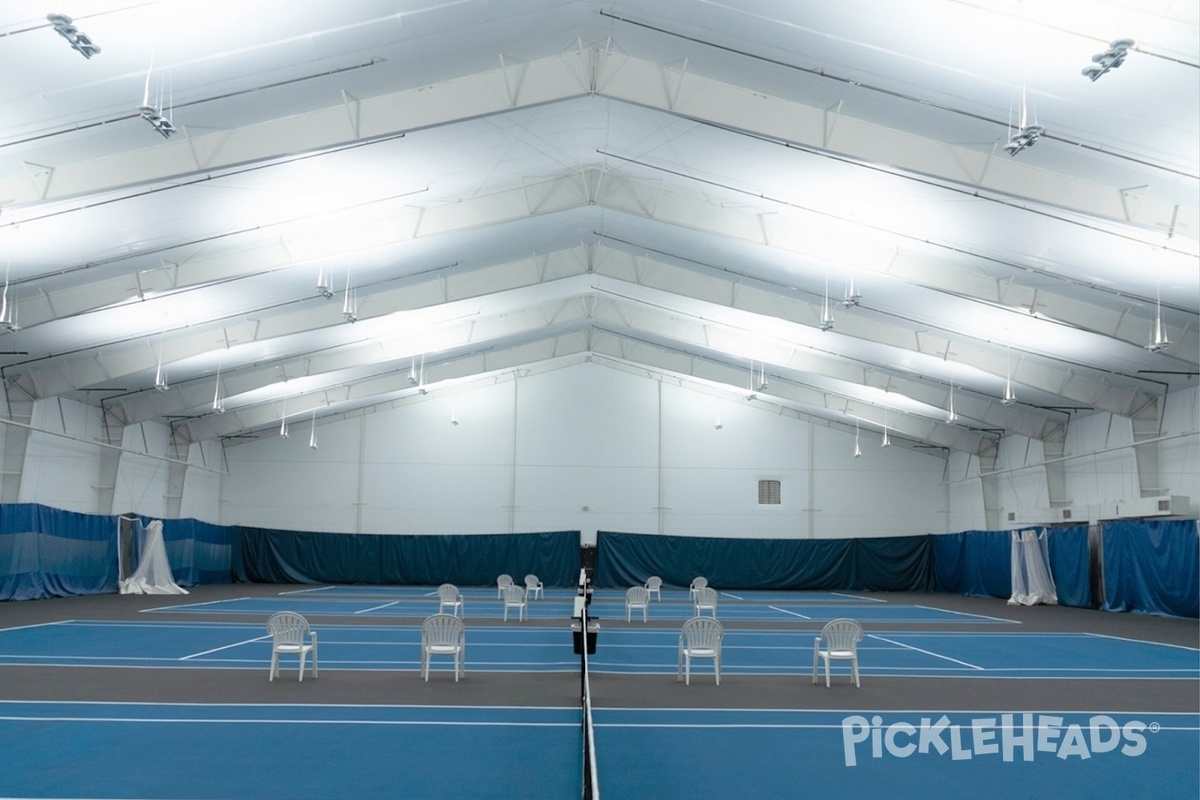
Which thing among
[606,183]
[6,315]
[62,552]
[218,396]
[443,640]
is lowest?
[443,640]

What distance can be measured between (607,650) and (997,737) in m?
7.56

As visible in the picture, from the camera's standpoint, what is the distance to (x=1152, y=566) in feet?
82.4

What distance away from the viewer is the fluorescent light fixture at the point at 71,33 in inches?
362

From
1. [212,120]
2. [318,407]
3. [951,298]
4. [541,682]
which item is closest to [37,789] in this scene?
[541,682]

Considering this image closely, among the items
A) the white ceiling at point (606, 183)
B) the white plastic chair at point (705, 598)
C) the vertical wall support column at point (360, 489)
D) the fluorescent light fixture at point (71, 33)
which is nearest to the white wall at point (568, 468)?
the vertical wall support column at point (360, 489)

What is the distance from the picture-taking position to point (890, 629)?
20531 millimetres

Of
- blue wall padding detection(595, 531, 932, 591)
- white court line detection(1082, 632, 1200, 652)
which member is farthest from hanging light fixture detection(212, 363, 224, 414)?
white court line detection(1082, 632, 1200, 652)

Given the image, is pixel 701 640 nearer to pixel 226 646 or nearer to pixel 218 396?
pixel 226 646

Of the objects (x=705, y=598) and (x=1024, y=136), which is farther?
(x=705, y=598)

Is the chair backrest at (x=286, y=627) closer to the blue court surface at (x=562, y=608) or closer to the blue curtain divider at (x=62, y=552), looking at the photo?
the blue court surface at (x=562, y=608)

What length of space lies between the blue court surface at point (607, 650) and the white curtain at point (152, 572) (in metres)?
10.8

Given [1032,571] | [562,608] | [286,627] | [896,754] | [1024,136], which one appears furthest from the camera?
[1032,571]

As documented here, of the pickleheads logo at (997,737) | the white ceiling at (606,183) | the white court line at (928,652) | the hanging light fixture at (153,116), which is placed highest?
the white ceiling at (606,183)

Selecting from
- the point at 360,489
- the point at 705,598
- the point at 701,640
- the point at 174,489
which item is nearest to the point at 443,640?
the point at 701,640
